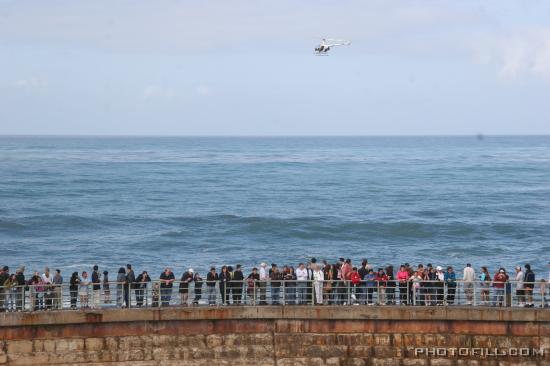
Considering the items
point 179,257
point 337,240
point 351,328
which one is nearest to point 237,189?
point 337,240

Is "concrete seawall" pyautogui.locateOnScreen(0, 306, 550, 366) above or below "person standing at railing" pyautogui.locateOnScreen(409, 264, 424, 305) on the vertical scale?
below

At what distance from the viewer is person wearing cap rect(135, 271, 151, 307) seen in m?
23.2

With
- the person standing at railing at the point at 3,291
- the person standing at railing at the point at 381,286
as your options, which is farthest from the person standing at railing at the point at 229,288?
the person standing at railing at the point at 3,291

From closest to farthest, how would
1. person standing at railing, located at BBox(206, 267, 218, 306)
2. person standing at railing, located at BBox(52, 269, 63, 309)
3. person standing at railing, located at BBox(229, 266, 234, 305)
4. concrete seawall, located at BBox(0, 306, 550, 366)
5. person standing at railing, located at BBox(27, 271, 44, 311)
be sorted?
concrete seawall, located at BBox(0, 306, 550, 366) → person standing at railing, located at BBox(27, 271, 44, 311) → person standing at railing, located at BBox(52, 269, 63, 309) → person standing at railing, located at BBox(229, 266, 234, 305) → person standing at railing, located at BBox(206, 267, 218, 306)

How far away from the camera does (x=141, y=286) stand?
2467cm

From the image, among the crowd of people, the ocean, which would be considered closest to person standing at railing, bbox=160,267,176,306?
the crowd of people

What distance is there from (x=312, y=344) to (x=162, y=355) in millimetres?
3643

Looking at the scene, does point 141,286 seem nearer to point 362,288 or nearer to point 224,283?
point 224,283

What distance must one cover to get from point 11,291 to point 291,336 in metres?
7.20

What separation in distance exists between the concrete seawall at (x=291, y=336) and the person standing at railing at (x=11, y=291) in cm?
131

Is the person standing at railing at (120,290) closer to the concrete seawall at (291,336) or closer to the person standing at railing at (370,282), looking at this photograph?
the concrete seawall at (291,336)

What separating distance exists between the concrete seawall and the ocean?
20446mm

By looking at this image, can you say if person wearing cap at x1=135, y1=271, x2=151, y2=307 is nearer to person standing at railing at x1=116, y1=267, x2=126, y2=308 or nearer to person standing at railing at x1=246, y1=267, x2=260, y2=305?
person standing at railing at x1=116, y1=267, x2=126, y2=308

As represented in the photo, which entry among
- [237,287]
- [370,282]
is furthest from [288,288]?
[370,282]
